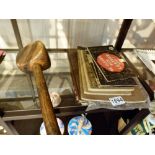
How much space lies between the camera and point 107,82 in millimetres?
568

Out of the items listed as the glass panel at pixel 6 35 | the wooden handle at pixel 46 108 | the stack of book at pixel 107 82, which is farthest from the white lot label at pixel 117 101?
the glass panel at pixel 6 35

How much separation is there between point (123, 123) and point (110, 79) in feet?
1.42

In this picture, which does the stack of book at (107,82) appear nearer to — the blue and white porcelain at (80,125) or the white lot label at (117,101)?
the white lot label at (117,101)

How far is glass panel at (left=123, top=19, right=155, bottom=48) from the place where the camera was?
34.4 inches

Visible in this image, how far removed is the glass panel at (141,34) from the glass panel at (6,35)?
2.01ft

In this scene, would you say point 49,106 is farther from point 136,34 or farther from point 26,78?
point 136,34

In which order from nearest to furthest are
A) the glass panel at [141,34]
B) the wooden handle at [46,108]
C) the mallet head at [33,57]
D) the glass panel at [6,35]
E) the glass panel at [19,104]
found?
the wooden handle at [46,108] → the mallet head at [33,57] → the glass panel at [19,104] → the glass panel at [6,35] → the glass panel at [141,34]

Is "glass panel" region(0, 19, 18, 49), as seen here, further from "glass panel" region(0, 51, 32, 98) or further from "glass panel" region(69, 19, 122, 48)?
"glass panel" region(69, 19, 122, 48)

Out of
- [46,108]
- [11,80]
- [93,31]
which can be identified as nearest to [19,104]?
[11,80]

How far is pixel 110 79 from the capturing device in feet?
1.88

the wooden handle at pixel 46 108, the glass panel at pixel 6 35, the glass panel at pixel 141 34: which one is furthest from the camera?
the glass panel at pixel 141 34

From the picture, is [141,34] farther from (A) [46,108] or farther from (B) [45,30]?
(A) [46,108]

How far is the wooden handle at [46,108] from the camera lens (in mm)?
332
